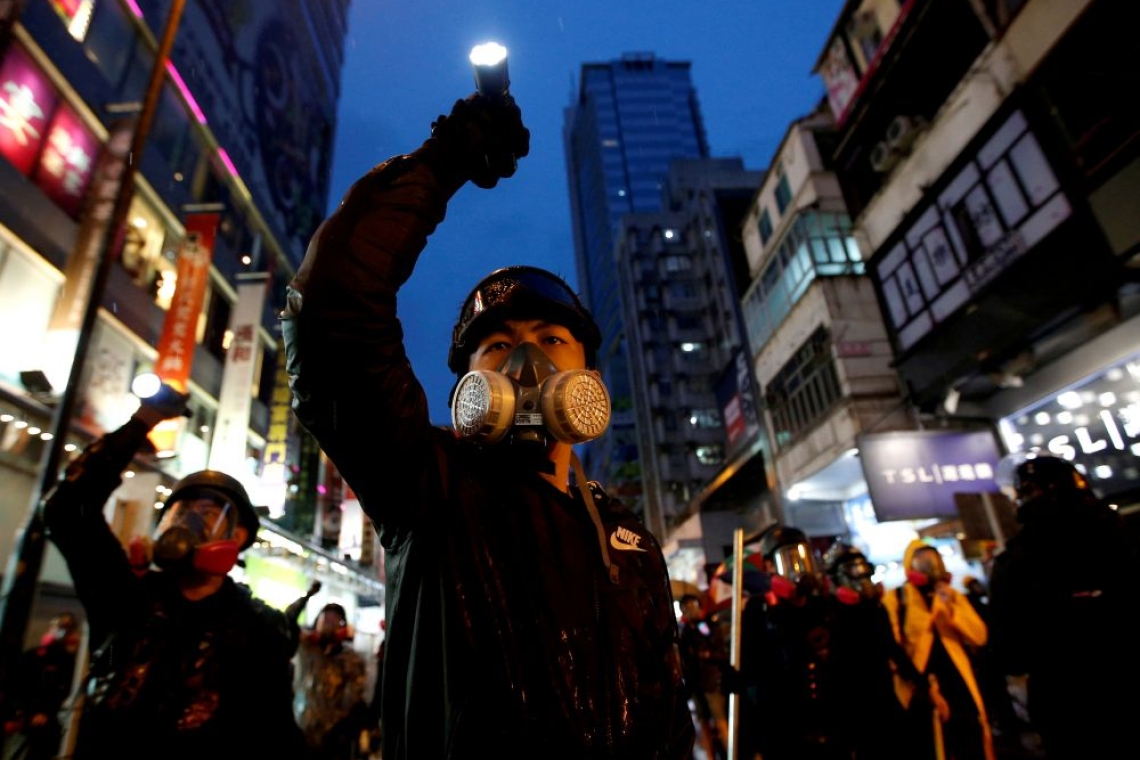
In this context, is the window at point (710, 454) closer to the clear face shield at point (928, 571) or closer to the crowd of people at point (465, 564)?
the clear face shield at point (928, 571)

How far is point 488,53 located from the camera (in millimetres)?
1553

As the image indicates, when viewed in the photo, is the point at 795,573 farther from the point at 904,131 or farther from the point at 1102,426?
the point at 904,131

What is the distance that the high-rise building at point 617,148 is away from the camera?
9788 cm

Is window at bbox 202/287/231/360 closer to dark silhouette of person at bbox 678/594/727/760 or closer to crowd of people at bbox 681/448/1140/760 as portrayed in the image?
dark silhouette of person at bbox 678/594/727/760

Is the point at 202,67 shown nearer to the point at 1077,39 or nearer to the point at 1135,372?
the point at 1077,39

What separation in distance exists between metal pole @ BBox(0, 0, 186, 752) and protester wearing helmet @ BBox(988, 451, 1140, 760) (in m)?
6.28

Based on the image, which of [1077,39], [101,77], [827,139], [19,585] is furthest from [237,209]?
[1077,39]

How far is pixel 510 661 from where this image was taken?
133 cm

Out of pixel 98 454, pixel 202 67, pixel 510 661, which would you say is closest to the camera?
pixel 510 661

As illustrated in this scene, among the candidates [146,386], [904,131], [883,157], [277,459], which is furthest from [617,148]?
[146,386]

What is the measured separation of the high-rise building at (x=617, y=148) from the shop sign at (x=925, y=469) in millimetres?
75125

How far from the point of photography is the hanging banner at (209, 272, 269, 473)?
14836 millimetres

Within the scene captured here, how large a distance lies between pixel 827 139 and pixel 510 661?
23459mm

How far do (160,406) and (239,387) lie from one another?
47.4 ft
